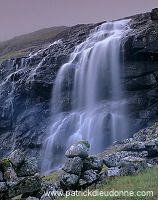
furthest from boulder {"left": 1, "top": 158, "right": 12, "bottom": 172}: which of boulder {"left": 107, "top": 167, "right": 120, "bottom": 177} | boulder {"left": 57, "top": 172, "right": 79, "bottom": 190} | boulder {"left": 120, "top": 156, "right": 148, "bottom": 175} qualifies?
boulder {"left": 120, "top": 156, "right": 148, "bottom": 175}

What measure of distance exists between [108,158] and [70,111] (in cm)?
3111

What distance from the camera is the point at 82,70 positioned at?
44.7 metres

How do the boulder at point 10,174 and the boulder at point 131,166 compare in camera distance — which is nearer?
the boulder at point 10,174

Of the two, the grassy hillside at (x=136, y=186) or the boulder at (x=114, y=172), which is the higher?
the grassy hillside at (x=136, y=186)

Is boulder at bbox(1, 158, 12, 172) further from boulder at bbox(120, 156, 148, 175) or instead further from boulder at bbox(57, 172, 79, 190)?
boulder at bbox(120, 156, 148, 175)

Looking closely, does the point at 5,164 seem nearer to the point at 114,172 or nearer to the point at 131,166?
the point at 114,172

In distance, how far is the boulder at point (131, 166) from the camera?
13969 millimetres

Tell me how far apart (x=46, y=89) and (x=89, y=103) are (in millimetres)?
11319

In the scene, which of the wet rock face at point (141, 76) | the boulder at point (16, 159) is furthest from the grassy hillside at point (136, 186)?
the wet rock face at point (141, 76)

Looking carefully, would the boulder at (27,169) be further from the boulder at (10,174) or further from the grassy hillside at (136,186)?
the grassy hillside at (136,186)

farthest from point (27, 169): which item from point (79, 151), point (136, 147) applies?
point (136, 147)

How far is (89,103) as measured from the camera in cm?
4425

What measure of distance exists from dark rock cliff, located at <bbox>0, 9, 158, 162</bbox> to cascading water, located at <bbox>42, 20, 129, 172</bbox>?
6.68 ft

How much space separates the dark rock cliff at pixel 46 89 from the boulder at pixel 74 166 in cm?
2490
